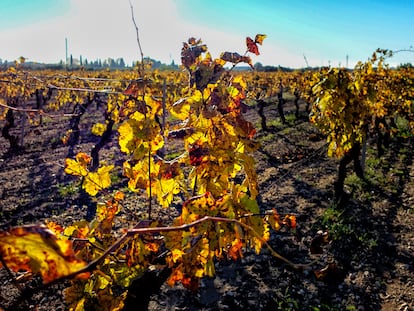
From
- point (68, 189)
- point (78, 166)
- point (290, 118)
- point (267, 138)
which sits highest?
point (290, 118)

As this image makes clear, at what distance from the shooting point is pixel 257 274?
5125mm

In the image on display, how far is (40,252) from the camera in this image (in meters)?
0.65

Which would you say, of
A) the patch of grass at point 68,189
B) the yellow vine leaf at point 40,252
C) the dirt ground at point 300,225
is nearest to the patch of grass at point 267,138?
the dirt ground at point 300,225

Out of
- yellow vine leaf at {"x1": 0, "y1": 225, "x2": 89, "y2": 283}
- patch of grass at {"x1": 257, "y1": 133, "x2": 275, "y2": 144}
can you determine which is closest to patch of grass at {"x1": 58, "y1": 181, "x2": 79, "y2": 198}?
patch of grass at {"x1": 257, "y1": 133, "x2": 275, "y2": 144}

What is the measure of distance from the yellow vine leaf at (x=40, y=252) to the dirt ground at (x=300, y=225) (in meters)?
0.54

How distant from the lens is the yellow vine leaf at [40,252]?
0.59 m

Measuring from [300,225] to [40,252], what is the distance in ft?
20.6

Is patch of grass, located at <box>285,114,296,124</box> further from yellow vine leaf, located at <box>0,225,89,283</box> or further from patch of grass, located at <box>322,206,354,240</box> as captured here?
yellow vine leaf, located at <box>0,225,89,283</box>

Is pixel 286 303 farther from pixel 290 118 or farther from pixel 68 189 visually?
pixel 290 118

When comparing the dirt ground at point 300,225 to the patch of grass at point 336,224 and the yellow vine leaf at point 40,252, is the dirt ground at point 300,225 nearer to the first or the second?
the patch of grass at point 336,224

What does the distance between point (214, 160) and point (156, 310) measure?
3.03 meters

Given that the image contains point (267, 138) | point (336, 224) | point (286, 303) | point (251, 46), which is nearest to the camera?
point (251, 46)

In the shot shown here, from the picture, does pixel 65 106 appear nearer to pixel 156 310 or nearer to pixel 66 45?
pixel 156 310

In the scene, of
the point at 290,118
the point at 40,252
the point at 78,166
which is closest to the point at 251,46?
the point at 78,166
